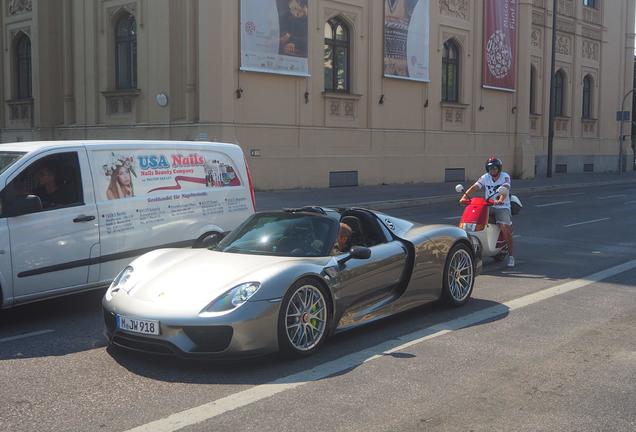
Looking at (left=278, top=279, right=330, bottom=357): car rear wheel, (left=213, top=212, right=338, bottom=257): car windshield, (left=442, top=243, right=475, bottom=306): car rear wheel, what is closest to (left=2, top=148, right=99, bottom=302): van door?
(left=213, top=212, right=338, bottom=257): car windshield

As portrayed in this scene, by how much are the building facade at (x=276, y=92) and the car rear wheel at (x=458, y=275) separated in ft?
49.7

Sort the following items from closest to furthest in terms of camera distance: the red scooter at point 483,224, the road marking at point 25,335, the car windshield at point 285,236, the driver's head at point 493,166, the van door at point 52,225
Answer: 1. the car windshield at point 285,236
2. the road marking at point 25,335
3. the van door at point 52,225
4. the red scooter at point 483,224
5. the driver's head at point 493,166

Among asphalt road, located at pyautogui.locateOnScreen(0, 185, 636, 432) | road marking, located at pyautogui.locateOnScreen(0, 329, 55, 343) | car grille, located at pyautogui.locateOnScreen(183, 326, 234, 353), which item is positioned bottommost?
road marking, located at pyautogui.locateOnScreen(0, 329, 55, 343)

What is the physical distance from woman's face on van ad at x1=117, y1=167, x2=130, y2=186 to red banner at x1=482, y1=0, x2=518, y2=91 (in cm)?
2675

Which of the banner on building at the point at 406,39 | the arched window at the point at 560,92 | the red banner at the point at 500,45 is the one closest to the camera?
the banner on building at the point at 406,39

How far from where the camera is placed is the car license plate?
5379 mm

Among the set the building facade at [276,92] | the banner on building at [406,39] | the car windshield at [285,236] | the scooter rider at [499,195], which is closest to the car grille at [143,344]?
the car windshield at [285,236]

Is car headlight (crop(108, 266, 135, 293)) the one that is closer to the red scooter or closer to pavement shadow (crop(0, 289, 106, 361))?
pavement shadow (crop(0, 289, 106, 361))

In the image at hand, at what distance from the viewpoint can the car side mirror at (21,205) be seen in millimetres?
6824

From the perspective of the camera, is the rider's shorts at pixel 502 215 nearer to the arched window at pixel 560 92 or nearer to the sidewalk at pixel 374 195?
the sidewalk at pixel 374 195

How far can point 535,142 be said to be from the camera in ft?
122

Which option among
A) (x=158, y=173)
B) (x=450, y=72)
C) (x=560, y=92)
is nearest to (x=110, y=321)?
(x=158, y=173)

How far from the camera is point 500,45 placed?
33281mm

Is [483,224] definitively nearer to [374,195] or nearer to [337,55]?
[374,195]
